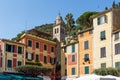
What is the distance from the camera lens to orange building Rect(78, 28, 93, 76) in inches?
2158

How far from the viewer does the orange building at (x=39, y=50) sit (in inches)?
2425

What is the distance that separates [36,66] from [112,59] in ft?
49.5

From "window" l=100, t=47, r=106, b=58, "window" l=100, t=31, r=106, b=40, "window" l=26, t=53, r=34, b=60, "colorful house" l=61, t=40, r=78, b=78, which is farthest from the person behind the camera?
"window" l=26, t=53, r=34, b=60

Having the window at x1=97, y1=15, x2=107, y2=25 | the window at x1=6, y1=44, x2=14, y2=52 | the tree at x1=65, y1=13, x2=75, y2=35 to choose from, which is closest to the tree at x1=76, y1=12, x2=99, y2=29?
the tree at x1=65, y1=13, x2=75, y2=35

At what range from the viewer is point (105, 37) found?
51375 mm

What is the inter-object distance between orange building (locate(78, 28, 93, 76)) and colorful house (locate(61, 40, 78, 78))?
133 cm

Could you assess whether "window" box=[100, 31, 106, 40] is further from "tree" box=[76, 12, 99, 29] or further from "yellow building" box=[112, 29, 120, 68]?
"tree" box=[76, 12, 99, 29]

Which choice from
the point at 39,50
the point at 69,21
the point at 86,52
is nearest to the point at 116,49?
the point at 86,52

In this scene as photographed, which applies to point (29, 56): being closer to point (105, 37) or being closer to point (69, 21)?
point (105, 37)

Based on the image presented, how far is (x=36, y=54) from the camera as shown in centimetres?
6322

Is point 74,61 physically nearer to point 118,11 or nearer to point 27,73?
point 27,73

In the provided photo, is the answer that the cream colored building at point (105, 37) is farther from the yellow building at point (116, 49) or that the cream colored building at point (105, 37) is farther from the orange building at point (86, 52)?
the orange building at point (86, 52)

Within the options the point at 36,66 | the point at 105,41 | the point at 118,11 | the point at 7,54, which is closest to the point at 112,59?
the point at 105,41

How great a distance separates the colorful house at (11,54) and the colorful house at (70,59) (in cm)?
789
